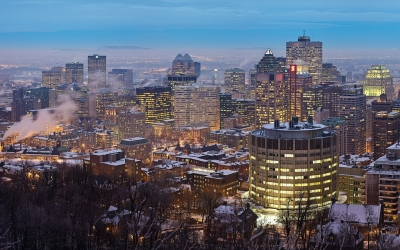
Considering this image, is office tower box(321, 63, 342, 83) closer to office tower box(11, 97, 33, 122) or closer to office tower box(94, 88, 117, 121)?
office tower box(94, 88, 117, 121)

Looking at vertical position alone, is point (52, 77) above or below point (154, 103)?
above

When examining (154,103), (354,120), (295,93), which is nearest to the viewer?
(354,120)

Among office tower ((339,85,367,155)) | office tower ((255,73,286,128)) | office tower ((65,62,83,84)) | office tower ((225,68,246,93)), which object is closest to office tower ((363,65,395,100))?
office tower ((225,68,246,93))

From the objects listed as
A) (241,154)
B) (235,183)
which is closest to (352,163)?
(235,183)

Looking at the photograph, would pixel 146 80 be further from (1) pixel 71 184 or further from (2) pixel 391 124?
(1) pixel 71 184

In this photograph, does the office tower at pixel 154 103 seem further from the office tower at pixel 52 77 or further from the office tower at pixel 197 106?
the office tower at pixel 52 77

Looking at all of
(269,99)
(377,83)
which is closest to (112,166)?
(269,99)

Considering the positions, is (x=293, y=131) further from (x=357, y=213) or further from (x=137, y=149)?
(x=137, y=149)
